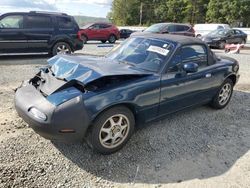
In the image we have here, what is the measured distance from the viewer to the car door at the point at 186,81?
4.16 metres

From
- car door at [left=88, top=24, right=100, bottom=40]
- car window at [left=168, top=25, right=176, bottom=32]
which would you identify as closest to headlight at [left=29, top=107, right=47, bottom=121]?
car window at [left=168, top=25, right=176, bottom=32]

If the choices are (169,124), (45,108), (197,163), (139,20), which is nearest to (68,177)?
(45,108)

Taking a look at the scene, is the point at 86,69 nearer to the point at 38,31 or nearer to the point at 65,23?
the point at 38,31

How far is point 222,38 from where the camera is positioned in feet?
59.6

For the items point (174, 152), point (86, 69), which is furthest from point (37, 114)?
point (174, 152)

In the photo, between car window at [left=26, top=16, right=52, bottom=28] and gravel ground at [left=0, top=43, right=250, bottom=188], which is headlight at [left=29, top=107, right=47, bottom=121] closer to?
gravel ground at [left=0, top=43, right=250, bottom=188]

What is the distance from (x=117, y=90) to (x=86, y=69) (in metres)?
0.58

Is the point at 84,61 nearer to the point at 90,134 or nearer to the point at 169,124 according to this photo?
the point at 90,134

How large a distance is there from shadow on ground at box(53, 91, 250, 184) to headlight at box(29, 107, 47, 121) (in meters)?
0.67

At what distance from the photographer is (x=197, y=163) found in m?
3.67

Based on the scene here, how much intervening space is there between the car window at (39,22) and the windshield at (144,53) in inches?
251

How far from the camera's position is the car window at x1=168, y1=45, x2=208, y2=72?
14.1 feet

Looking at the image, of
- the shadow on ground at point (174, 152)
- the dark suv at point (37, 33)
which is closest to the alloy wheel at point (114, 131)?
the shadow on ground at point (174, 152)

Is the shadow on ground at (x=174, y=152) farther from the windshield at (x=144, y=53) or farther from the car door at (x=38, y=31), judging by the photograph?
the car door at (x=38, y=31)
